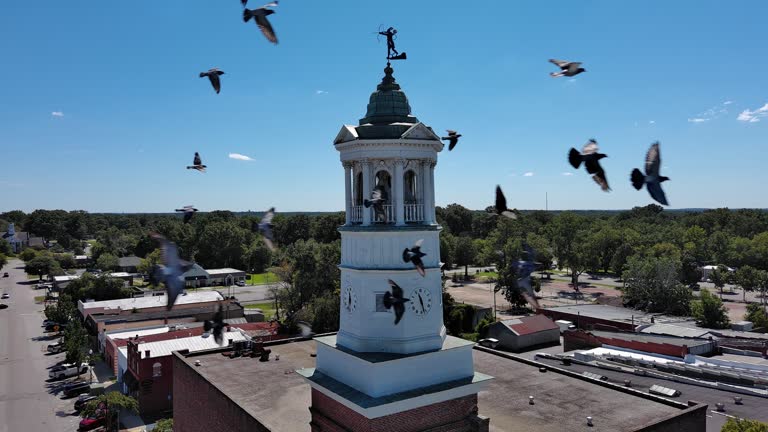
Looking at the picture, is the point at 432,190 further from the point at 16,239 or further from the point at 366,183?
the point at 16,239

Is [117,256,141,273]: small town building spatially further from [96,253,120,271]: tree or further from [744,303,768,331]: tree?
[744,303,768,331]: tree

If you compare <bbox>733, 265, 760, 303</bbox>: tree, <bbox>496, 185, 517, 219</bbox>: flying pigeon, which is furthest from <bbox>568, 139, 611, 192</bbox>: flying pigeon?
<bbox>733, 265, 760, 303</bbox>: tree

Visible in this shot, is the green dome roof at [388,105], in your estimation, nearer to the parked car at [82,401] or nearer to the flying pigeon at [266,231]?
the flying pigeon at [266,231]

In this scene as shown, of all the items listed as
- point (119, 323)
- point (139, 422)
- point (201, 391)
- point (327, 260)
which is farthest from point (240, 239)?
point (201, 391)

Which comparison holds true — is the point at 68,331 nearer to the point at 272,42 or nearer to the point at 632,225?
the point at 272,42

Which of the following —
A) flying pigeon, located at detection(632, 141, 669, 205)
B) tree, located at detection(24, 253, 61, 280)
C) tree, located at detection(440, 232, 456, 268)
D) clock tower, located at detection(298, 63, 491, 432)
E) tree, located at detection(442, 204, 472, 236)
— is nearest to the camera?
flying pigeon, located at detection(632, 141, 669, 205)

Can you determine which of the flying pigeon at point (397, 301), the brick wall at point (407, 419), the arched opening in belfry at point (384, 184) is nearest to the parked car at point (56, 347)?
the brick wall at point (407, 419)

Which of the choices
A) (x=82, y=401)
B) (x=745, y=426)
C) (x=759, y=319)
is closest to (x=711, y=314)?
(x=759, y=319)
